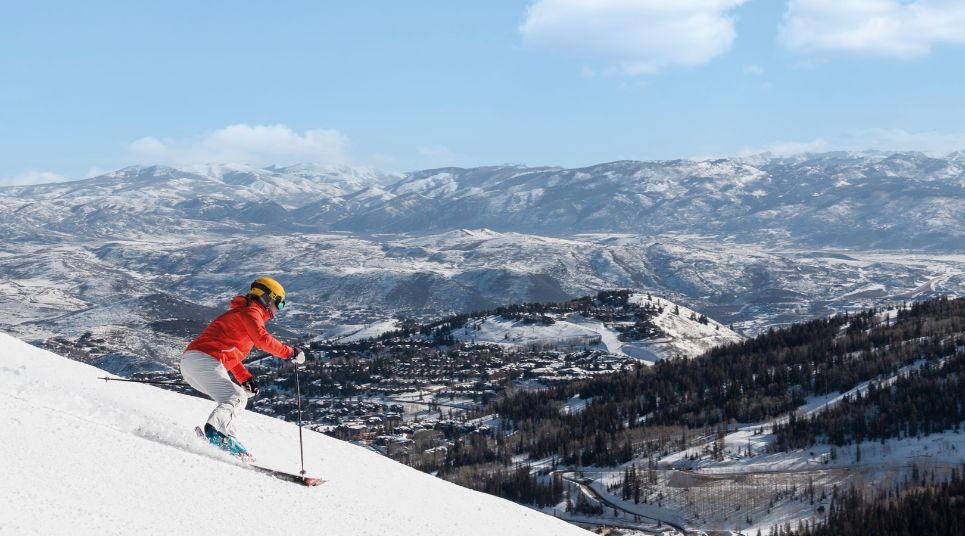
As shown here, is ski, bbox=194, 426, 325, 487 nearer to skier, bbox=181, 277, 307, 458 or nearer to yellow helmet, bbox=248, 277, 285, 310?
skier, bbox=181, 277, 307, 458

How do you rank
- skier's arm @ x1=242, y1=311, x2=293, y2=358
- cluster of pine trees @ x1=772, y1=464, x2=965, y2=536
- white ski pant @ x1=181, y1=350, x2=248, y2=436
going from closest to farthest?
white ski pant @ x1=181, y1=350, x2=248, y2=436
skier's arm @ x1=242, y1=311, x2=293, y2=358
cluster of pine trees @ x1=772, y1=464, x2=965, y2=536

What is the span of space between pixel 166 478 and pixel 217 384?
4.08m

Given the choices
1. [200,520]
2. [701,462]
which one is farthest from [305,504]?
[701,462]

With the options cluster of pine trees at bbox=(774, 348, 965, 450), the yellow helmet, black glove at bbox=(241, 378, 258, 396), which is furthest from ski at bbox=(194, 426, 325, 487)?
cluster of pine trees at bbox=(774, 348, 965, 450)

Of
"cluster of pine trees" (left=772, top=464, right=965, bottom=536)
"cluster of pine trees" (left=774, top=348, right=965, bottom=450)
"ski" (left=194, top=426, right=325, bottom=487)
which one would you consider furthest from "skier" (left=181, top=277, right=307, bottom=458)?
"cluster of pine trees" (left=774, top=348, right=965, bottom=450)

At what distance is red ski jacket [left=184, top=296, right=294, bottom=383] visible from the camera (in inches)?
1204

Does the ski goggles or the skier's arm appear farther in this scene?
the ski goggles

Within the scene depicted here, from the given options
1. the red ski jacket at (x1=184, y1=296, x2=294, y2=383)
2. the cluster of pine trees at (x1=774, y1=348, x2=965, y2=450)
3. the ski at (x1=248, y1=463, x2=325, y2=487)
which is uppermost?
the red ski jacket at (x1=184, y1=296, x2=294, y2=383)

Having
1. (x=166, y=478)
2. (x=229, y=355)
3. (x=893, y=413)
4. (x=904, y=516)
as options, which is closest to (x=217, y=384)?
(x=229, y=355)

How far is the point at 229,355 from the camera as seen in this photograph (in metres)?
30.8

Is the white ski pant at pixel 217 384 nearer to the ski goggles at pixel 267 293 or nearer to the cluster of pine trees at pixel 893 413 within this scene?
the ski goggles at pixel 267 293

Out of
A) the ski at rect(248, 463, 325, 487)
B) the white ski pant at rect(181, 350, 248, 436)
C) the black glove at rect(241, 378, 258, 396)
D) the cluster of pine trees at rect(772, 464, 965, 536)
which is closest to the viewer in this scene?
the ski at rect(248, 463, 325, 487)

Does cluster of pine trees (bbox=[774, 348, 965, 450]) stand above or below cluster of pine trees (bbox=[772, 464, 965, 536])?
above

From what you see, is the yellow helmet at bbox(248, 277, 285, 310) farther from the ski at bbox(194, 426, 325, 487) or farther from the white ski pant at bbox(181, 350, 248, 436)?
the ski at bbox(194, 426, 325, 487)
